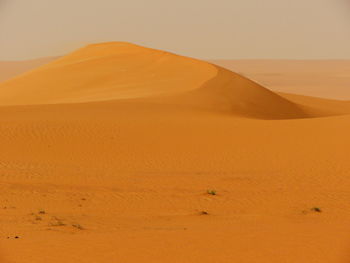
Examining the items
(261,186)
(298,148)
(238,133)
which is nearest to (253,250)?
(261,186)

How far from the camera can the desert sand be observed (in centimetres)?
816

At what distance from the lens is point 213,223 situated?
33.6 ft

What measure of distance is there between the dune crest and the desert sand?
1301mm

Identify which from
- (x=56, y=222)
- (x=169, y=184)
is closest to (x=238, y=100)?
(x=169, y=184)

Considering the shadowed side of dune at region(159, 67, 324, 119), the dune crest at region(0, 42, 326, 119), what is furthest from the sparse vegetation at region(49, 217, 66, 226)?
the shadowed side of dune at region(159, 67, 324, 119)

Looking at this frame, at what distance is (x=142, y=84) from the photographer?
3391cm

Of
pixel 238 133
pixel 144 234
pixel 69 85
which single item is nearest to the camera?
pixel 144 234

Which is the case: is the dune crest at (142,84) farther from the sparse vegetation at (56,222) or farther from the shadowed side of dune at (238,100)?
the sparse vegetation at (56,222)

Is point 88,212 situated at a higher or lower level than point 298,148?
lower

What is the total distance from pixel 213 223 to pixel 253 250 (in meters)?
2.31

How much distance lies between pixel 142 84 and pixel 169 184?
2062 cm

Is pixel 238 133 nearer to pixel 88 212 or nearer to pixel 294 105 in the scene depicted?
pixel 88 212

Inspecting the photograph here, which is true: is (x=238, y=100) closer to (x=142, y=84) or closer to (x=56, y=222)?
(x=142, y=84)

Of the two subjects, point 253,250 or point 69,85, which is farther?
point 69,85
